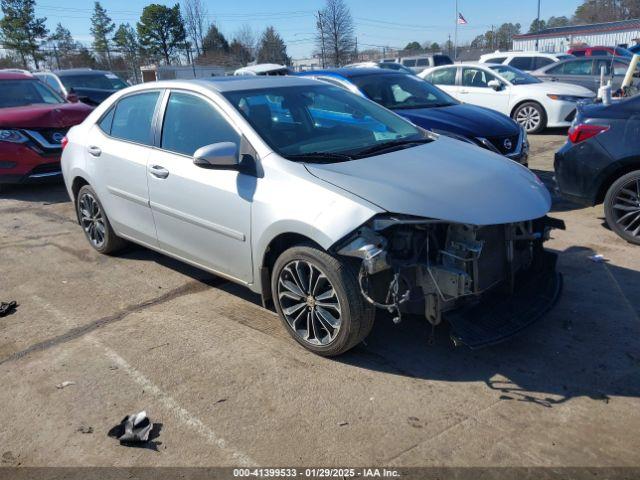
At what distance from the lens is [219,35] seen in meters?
65.7

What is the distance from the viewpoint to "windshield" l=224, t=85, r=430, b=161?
389 centimetres

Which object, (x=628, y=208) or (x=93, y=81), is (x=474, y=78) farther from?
(x=93, y=81)

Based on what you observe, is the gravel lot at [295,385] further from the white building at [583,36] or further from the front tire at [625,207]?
the white building at [583,36]

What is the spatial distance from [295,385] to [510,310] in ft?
4.77

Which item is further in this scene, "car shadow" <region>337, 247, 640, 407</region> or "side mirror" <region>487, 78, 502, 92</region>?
"side mirror" <region>487, 78, 502, 92</region>

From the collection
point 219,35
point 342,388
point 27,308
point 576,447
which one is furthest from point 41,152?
point 219,35

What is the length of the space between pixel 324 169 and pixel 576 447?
211 centimetres

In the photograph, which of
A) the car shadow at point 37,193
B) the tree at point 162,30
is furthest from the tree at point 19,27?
the car shadow at point 37,193

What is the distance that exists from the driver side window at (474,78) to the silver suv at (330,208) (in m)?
8.48

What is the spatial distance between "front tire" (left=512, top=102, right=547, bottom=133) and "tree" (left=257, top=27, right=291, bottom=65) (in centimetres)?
4085

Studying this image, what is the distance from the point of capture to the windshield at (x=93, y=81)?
14.2 m

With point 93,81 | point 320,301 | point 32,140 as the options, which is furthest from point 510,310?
point 93,81

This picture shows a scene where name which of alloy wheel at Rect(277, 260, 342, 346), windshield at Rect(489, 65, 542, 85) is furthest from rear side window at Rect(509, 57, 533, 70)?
alloy wheel at Rect(277, 260, 342, 346)

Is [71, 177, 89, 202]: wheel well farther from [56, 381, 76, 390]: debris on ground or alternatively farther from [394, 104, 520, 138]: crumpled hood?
[394, 104, 520, 138]: crumpled hood
